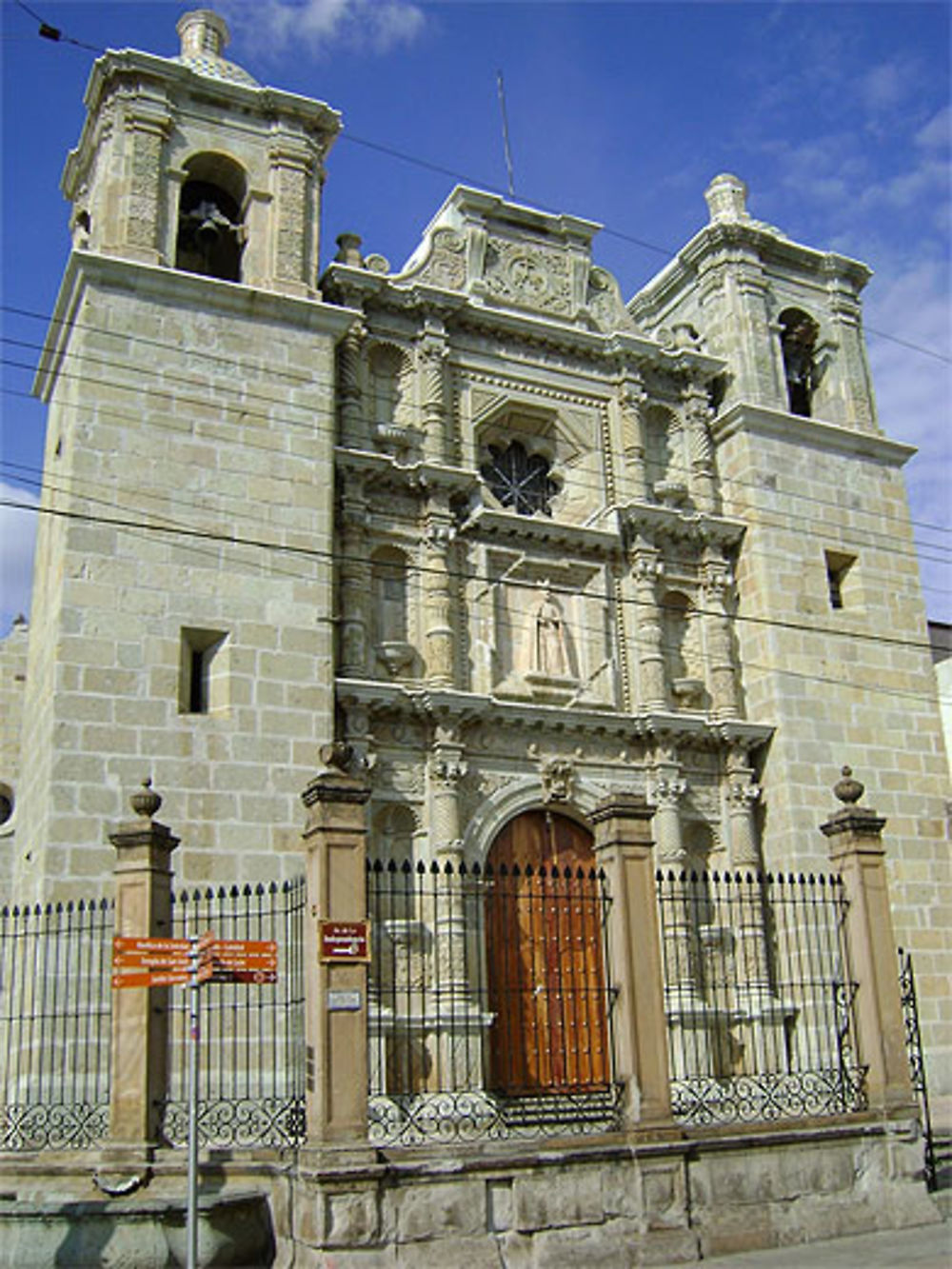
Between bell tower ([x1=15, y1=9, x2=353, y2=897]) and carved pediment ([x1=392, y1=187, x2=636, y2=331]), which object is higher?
carved pediment ([x1=392, y1=187, x2=636, y2=331])

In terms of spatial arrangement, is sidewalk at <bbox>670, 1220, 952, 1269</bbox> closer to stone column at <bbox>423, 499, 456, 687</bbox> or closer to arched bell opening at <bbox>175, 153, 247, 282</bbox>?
stone column at <bbox>423, 499, 456, 687</bbox>

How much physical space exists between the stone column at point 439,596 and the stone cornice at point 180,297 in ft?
8.57

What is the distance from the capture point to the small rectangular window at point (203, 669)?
14.0m

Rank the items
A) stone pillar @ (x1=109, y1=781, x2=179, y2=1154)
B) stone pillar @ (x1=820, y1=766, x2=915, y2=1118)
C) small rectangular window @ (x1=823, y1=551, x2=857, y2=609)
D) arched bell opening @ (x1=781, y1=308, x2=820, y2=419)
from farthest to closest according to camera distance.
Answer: arched bell opening @ (x1=781, y1=308, x2=820, y2=419) → small rectangular window @ (x1=823, y1=551, x2=857, y2=609) → stone pillar @ (x1=820, y1=766, x2=915, y2=1118) → stone pillar @ (x1=109, y1=781, x2=179, y2=1154)

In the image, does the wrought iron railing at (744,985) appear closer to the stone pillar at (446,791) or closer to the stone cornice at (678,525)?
the stone pillar at (446,791)

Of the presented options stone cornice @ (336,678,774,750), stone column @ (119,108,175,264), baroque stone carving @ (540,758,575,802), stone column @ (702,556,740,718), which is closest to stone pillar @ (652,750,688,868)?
stone cornice @ (336,678,774,750)

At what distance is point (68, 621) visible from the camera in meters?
13.4

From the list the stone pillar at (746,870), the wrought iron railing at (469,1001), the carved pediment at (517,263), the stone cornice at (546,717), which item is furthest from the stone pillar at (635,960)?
the carved pediment at (517,263)

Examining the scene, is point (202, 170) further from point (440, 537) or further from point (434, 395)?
point (440, 537)

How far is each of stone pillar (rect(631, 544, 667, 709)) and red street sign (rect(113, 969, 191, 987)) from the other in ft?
29.4

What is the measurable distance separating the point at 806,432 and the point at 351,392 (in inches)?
267

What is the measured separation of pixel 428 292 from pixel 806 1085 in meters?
10.7

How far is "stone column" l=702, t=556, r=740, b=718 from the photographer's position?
17.4 meters

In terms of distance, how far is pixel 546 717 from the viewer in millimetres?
16125
